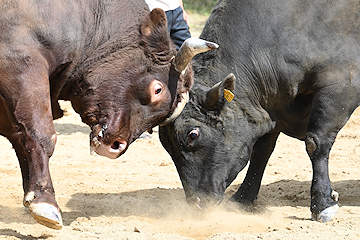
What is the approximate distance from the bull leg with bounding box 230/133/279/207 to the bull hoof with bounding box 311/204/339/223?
1.04 meters

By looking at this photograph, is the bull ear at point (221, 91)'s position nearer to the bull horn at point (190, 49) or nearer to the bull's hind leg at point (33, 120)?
the bull horn at point (190, 49)

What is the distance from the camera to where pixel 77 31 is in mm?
4516

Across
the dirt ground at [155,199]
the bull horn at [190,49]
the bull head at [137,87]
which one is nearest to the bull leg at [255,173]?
the dirt ground at [155,199]

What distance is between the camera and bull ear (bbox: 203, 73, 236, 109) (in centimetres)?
550

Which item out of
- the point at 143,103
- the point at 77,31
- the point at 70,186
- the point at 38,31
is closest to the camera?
the point at 38,31

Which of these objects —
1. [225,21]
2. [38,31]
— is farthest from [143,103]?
[225,21]

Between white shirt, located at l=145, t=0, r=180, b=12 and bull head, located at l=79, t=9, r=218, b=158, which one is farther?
white shirt, located at l=145, t=0, r=180, b=12

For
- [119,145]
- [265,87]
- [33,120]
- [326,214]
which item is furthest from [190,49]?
[326,214]

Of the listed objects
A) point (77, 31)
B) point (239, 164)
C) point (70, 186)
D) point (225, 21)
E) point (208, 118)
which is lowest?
point (70, 186)

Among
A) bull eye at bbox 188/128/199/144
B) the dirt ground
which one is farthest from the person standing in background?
the dirt ground

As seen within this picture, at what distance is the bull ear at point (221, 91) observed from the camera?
550cm

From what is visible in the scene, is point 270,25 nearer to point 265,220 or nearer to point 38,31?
point 265,220

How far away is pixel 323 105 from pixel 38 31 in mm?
2971

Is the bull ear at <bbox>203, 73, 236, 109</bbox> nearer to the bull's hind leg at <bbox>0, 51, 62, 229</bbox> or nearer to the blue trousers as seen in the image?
the blue trousers
